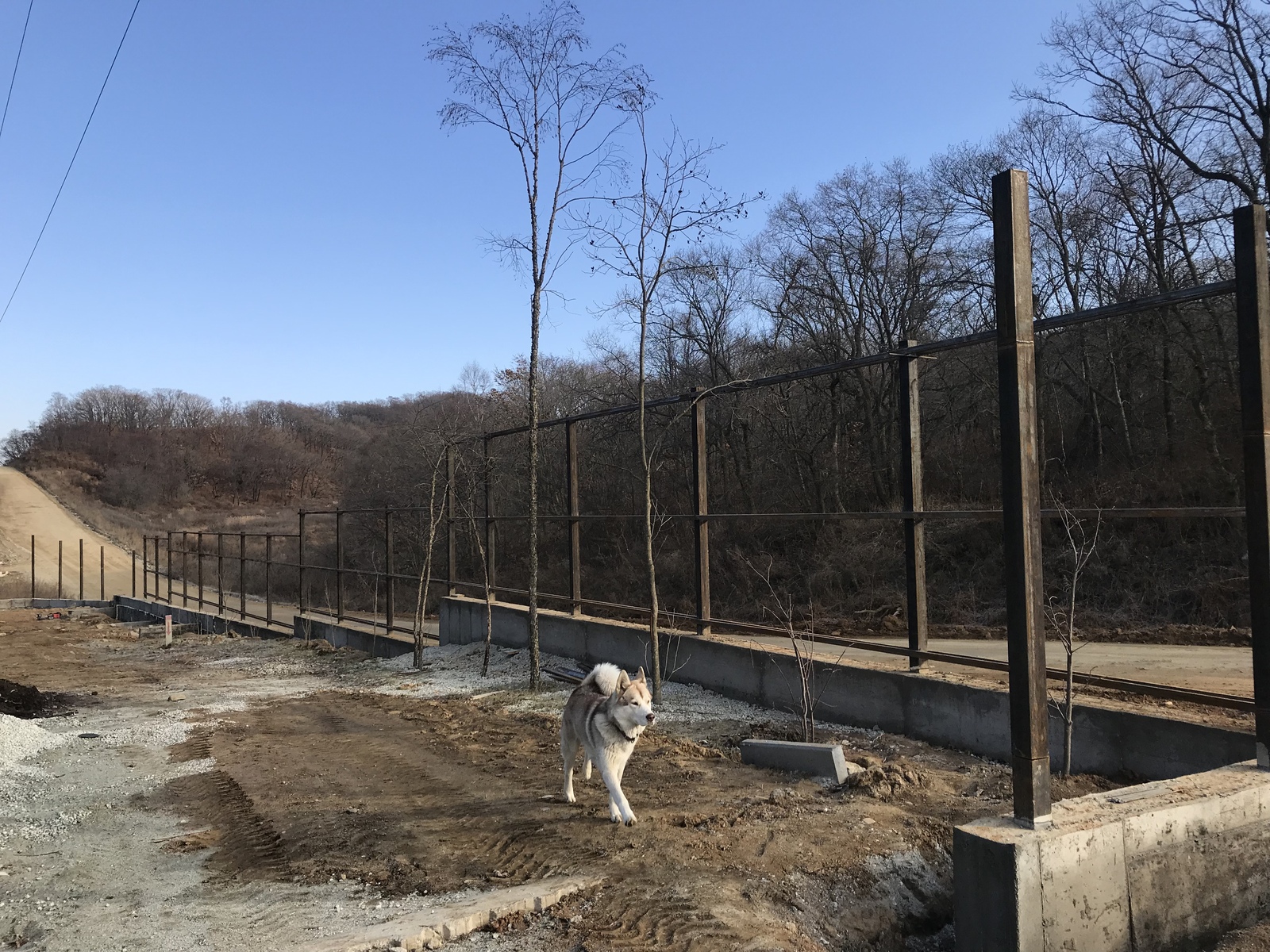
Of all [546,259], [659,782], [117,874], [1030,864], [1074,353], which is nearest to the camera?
[1030,864]

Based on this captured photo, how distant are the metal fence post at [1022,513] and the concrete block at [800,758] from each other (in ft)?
7.07

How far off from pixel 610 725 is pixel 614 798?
48 centimetres

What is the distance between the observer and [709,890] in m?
4.38

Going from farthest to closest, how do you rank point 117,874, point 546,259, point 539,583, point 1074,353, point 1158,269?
point 539,583, point 1074,353, point 1158,269, point 546,259, point 117,874

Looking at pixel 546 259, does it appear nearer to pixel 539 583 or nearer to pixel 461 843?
pixel 461 843

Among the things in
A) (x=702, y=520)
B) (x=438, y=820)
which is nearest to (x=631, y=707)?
(x=438, y=820)

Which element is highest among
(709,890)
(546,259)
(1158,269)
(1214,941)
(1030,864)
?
(1158,269)

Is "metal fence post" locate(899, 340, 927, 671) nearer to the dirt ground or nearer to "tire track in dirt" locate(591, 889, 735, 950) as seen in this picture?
the dirt ground

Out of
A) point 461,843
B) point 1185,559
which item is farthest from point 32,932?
point 1185,559

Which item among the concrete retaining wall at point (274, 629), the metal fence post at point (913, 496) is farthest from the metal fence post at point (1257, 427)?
the concrete retaining wall at point (274, 629)

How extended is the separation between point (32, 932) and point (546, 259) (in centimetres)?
867

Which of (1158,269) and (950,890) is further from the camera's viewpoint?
(1158,269)

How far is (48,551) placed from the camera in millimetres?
57312

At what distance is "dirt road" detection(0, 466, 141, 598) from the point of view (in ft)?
155
